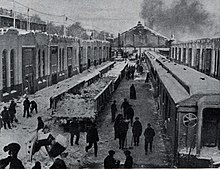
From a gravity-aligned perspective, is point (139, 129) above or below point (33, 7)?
below

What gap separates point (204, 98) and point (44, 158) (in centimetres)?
182

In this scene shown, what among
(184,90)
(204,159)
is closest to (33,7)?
(184,90)

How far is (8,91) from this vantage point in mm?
4773

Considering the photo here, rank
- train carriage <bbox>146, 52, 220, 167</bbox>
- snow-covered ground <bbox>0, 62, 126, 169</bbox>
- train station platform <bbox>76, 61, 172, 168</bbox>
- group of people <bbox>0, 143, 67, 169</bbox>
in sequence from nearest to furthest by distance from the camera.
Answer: group of people <bbox>0, 143, 67, 169</bbox>
train carriage <bbox>146, 52, 220, 167</bbox>
snow-covered ground <bbox>0, 62, 126, 169</bbox>
train station platform <bbox>76, 61, 172, 168</bbox>

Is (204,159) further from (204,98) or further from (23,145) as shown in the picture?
(23,145)

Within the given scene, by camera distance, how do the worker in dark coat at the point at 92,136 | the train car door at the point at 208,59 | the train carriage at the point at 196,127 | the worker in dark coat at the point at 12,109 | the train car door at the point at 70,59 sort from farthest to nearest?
the train car door at the point at 70,59
the train car door at the point at 208,59
the worker in dark coat at the point at 12,109
the worker in dark coat at the point at 92,136
the train carriage at the point at 196,127

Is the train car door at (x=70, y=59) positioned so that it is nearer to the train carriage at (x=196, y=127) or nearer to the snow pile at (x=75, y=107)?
the snow pile at (x=75, y=107)

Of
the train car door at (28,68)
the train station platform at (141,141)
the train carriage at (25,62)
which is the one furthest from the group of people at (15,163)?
the train car door at (28,68)

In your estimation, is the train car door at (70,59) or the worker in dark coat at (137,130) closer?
the worker in dark coat at (137,130)

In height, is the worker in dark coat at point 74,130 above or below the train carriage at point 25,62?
below

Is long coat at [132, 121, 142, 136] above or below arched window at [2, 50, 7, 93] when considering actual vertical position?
below

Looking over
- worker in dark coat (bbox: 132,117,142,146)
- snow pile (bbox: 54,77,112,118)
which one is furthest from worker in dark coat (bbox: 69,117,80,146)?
worker in dark coat (bbox: 132,117,142,146)

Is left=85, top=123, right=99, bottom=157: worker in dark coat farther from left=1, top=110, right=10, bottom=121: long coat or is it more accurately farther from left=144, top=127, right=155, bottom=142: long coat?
left=1, top=110, right=10, bottom=121: long coat

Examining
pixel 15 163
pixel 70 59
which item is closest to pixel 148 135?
pixel 15 163
